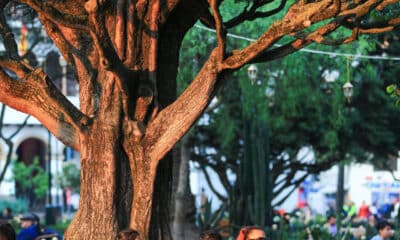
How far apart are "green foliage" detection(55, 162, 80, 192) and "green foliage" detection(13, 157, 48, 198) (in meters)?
0.89

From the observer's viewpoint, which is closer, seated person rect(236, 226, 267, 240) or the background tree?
seated person rect(236, 226, 267, 240)

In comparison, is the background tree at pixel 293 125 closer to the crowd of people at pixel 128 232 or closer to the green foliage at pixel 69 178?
the crowd of people at pixel 128 232

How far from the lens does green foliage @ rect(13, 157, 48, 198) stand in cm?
6381

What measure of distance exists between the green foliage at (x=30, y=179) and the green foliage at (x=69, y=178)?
895 millimetres

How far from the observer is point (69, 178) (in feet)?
212

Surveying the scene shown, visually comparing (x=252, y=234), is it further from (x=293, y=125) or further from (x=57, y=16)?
(x=293, y=125)

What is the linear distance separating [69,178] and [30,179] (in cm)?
216

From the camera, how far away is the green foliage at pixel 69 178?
211 feet

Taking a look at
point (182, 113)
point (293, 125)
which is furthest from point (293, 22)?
point (293, 125)

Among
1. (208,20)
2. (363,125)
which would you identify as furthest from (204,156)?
(208,20)

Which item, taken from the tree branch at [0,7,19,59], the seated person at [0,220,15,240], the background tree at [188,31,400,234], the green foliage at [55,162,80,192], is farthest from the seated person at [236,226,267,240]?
the green foliage at [55,162,80,192]

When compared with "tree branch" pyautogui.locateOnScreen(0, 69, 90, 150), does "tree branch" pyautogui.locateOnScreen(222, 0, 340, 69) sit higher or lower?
higher

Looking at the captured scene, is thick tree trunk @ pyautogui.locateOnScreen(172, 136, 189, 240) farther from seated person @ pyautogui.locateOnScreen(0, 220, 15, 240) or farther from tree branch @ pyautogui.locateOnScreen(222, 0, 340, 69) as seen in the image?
seated person @ pyautogui.locateOnScreen(0, 220, 15, 240)

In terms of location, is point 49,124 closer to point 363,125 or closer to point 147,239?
point 147,239
